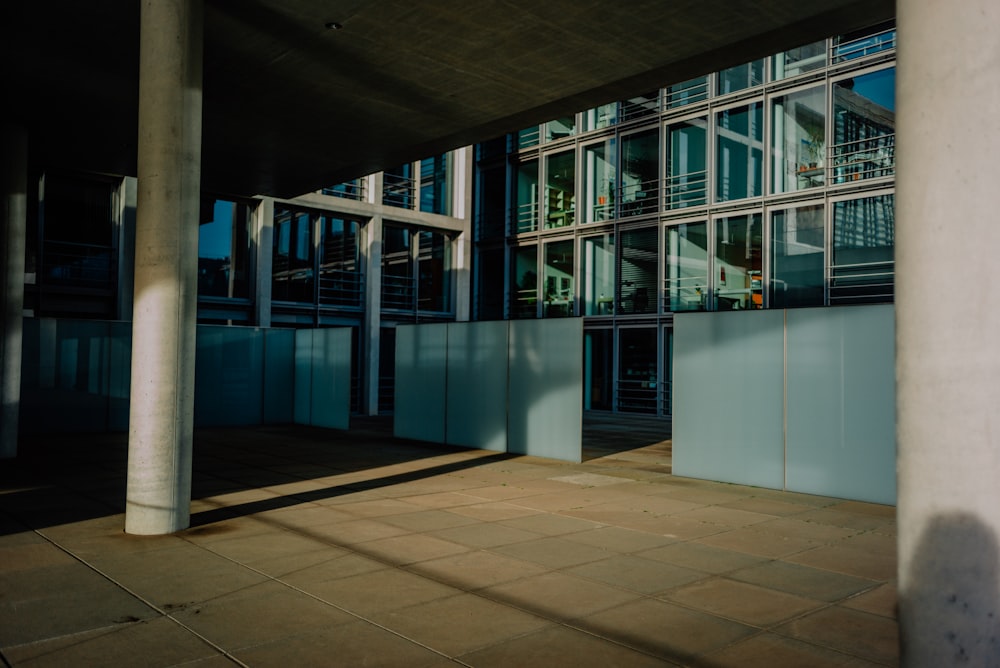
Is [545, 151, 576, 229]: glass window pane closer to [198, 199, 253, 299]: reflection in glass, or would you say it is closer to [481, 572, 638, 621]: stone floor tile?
[198, 199, 253, 299]: reflection in glass

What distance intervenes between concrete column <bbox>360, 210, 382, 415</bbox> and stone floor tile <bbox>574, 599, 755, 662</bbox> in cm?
2198

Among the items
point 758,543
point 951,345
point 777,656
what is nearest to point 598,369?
point 758,543

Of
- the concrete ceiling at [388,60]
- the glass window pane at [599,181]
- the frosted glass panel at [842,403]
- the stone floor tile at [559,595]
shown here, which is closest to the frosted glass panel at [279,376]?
the concrete ceiling at [388,60]

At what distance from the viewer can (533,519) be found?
A: 31.3ft

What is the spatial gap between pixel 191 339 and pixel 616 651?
594cm

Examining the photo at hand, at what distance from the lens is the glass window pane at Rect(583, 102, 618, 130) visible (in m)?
28.2

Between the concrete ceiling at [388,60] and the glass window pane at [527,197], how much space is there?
15.6 metres

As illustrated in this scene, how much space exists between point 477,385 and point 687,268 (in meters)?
11.3

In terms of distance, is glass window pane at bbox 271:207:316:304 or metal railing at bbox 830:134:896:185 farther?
glass window pane at bbox 271:207:316:304

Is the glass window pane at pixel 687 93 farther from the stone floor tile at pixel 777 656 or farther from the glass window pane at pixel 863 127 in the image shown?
the stone floor tile at pixel 777 656

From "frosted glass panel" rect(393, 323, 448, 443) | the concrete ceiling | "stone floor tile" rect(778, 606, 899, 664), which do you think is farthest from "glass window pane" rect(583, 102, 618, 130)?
"stone floor tile" rect(778, 606, 899, 664)

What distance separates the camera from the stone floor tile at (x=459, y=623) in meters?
5.26

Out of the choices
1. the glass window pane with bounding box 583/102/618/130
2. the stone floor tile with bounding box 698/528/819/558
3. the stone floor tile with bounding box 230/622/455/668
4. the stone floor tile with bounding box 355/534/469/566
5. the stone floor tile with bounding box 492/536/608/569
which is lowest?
the stone floor tile with bounding box 698/528/819/558

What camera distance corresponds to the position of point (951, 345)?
320cm
